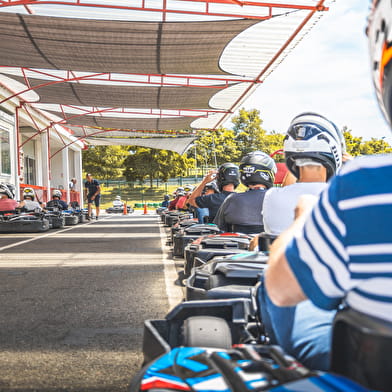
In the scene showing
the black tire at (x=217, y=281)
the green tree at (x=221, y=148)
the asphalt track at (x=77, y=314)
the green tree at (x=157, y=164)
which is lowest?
the asphalt track at (x=77, y=314)

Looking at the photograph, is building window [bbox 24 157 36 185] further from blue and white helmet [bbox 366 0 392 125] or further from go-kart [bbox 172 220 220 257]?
blue and white helmet [bbox 366 0 392 125]

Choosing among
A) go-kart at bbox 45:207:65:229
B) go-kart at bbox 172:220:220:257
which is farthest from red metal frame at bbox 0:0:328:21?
go-kart at bbox 45:207:65:229

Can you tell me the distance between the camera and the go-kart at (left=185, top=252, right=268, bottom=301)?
8.47 feet

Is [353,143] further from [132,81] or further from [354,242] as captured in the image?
[354,242]

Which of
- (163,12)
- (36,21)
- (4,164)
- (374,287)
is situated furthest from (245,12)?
(4,164)

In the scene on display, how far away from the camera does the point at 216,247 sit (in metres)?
4.26

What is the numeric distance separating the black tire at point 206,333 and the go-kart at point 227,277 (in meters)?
0.75

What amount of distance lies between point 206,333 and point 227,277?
110 cm

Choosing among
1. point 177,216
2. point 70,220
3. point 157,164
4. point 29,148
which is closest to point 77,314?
point 177,216

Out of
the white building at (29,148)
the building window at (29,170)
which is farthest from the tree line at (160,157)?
the building window at (29,170)

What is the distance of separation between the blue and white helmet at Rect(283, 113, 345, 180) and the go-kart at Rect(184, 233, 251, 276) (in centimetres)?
161

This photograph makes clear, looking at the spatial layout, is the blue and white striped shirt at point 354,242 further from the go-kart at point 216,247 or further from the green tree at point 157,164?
the green tree at point 157,164

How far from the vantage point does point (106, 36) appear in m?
10.9

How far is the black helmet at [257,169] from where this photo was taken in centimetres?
477
